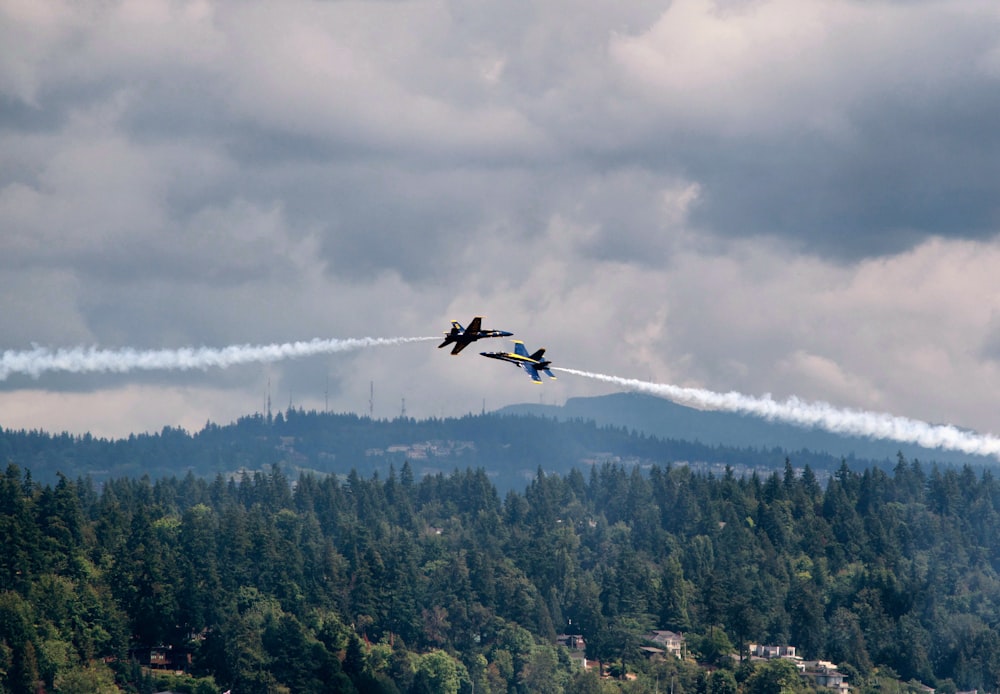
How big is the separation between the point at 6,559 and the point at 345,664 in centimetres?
3823

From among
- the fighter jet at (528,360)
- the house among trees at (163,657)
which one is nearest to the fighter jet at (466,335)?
the fighter jet at (528,360)

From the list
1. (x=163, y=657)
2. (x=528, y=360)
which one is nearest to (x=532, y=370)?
(x=528, y=360)

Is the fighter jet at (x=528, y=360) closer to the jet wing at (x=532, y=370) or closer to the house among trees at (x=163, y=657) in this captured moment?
the jet wing at (x=532, y=370)

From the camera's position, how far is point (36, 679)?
145750 millimetres

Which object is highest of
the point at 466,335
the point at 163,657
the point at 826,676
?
the point at 466,335

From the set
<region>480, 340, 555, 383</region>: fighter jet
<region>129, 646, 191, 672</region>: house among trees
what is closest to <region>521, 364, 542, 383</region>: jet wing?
<region>480, 340, 555, 383</region>: fighter jet

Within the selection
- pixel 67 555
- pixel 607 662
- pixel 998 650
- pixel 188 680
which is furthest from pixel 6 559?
pixel 998 650

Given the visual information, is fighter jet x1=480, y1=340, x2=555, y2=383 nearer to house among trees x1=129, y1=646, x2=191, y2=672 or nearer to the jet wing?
the jet wing

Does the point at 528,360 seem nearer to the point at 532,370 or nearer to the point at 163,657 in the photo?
the point at 532,370

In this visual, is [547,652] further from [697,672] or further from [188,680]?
[188,680]

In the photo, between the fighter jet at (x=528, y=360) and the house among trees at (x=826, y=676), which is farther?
the house among trees at (x=826, y=676)

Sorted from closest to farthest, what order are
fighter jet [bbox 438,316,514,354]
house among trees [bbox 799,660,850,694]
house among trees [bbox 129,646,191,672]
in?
fighter jet [bbox 438,316,514,354] < house among trees [bbox 129,646,191,672] < house among trees [bbox 799,660,850,694]

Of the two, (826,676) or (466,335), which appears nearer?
(466,335)

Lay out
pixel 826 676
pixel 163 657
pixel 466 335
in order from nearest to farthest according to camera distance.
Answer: pixel 466 335
pixel 163 657
pixel 826 676
